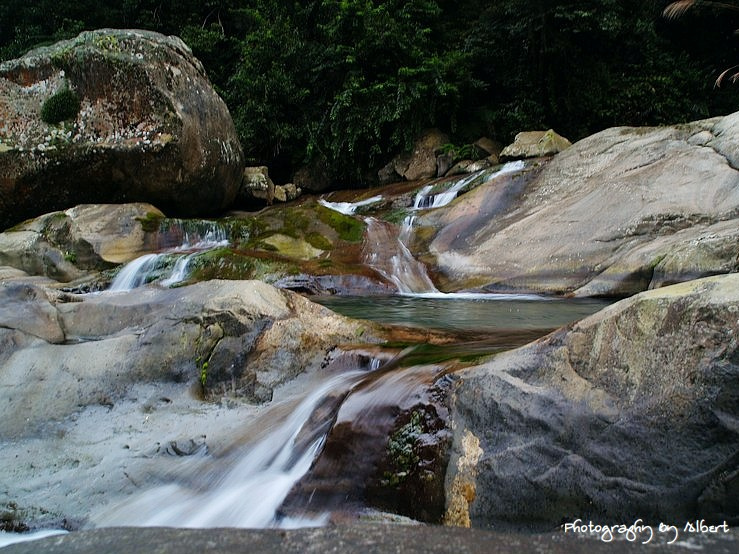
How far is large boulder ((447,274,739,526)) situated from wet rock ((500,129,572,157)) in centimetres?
944

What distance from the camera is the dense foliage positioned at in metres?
13.5

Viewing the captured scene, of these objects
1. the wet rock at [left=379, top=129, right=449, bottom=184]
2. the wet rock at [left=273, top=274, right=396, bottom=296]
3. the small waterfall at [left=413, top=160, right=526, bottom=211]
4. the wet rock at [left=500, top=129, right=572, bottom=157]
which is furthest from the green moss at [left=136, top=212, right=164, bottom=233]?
the wet rock at [left=500, top=129, right=572, bottom=157]

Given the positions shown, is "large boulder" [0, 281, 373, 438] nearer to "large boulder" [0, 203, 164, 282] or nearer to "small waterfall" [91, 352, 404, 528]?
"small waterfall" [91, 352, 404, 528]

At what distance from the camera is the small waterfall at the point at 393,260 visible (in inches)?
313

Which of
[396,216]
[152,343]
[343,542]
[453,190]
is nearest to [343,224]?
[396,216]

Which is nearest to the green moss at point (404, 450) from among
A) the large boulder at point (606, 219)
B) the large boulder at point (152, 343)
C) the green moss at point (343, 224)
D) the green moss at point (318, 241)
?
the large boulder at point (152, 343)

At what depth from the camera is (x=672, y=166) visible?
303 inches

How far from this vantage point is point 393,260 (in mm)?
8562

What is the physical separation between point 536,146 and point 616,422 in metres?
10.2

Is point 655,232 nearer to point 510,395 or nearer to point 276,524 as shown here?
point 510,395

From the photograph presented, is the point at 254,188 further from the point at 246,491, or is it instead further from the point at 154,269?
the point at 246,491

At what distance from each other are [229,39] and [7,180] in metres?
10.6

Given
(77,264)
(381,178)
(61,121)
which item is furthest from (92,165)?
(381,178)

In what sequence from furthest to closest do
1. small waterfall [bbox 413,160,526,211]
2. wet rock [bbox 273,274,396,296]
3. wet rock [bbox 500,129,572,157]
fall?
1. wet rock [bbox 500,129,572,157]
2. small waterfall [bbox 413,160,526,211]
3. wet rock [bbox 273,274,396,296]
